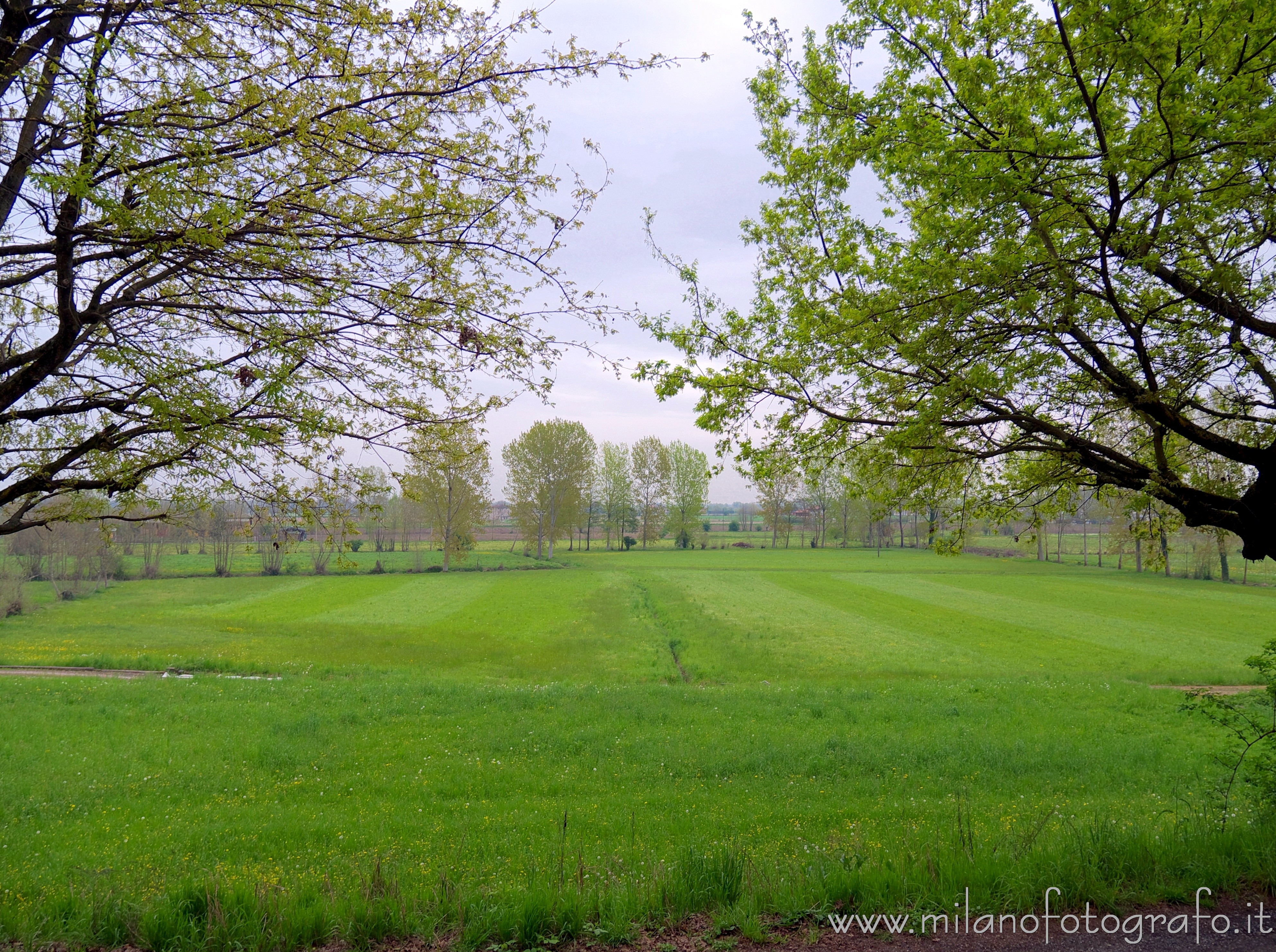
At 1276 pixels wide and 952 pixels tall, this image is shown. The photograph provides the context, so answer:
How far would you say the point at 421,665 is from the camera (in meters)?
23.9

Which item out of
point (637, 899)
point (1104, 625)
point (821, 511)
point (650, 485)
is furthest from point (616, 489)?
point (637, 899)

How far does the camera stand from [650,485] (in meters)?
98.6

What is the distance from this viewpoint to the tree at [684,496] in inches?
3844

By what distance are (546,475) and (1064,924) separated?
7276 centimetres

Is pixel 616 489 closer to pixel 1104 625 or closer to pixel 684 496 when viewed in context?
pixel 684 496

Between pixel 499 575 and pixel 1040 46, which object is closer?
pixel 1040 46

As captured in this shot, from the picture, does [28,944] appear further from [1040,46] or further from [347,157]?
[1040,46]

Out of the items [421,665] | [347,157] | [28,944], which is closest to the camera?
[28,944]

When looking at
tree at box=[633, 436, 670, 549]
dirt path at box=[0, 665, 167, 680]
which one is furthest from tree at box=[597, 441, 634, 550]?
dirt path at box=[0, 665, 167, 680]

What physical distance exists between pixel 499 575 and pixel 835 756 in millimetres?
51217

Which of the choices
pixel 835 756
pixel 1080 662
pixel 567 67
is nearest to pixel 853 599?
pixel 1080 662

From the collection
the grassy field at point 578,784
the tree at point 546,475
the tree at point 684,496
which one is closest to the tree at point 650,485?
the tree at point 684,496

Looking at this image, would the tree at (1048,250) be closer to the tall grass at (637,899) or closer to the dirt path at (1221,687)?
the tall grass at (637,899)

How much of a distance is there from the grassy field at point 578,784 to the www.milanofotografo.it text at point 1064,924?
0.13 m
